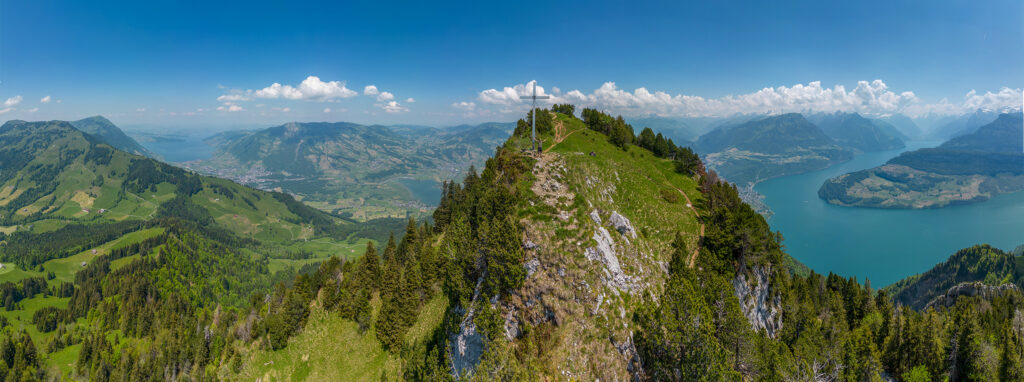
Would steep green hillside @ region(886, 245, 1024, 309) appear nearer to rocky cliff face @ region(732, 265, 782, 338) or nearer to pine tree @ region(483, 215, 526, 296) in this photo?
rocky cliff face @ region(732, 265, 782, 338)

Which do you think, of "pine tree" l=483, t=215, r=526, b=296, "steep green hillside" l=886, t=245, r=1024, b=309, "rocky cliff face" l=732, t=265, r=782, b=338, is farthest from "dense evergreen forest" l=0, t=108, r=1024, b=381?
"steep green hillside" l=886, t=245, r=1024, b=309

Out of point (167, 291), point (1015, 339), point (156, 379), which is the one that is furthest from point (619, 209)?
point (167, 291)

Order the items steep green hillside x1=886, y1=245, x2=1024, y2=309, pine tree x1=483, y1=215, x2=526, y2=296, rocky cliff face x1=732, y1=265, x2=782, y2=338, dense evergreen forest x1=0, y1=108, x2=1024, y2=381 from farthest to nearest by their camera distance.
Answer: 1. steep green hillside x1=886, y1=245, x2=1024, y2=309
2. rocky cliff face x1=732, y1=265, x2=782, y2=338
3. pine tree x1=483, y1=215, x2=526, y2=296
4. dense evergreen forest x1=0, y1=108, x2=1024, y2=381

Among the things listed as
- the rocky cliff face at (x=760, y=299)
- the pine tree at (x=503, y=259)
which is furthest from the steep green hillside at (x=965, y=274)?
the pine tree at (x=503, y=259)

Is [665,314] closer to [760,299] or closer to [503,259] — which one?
[503,259]

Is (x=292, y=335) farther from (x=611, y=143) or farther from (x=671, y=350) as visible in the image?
(x=611, y=143)

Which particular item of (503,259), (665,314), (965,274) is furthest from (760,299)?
(965,274)
